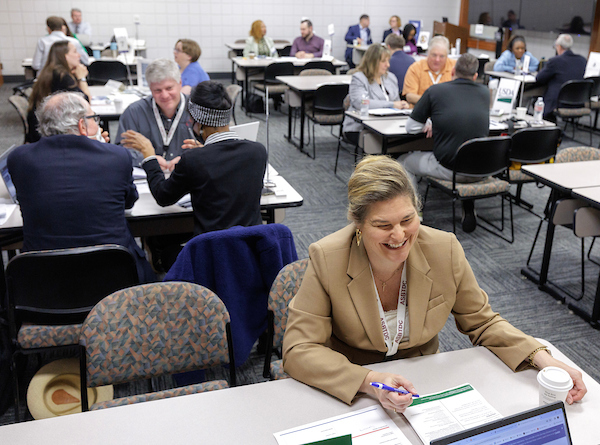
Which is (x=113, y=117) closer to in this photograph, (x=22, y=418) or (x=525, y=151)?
(x=22, y=418)

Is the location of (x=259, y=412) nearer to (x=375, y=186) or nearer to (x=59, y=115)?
(x=375, y=186)

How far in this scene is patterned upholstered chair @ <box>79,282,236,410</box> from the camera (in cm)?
168

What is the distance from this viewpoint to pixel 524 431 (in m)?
1.07

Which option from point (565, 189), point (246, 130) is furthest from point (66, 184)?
point (565, 189)

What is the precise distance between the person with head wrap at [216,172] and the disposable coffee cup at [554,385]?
1.53 m

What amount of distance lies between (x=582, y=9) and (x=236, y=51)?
222 inches

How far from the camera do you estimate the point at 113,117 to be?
15.2 feet

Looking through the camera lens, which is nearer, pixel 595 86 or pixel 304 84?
pixel 304 84

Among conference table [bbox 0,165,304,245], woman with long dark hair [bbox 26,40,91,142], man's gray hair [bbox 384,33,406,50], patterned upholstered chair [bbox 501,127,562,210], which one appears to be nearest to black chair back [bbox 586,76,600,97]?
man's gray hair [bbox 384,33,406,50]

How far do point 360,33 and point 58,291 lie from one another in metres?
9.84

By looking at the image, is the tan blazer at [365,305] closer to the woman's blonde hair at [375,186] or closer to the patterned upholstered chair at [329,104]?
the woman's blonde hair at [375,186]

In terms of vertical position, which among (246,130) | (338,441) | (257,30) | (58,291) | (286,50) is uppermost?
(257,30)

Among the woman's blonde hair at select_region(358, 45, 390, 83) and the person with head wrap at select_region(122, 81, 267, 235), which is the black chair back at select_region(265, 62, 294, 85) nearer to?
the woman's blonde hair at select_region(358, 45, 390, 83)

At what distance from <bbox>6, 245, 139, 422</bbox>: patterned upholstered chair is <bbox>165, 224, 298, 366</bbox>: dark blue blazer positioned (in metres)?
0.24
